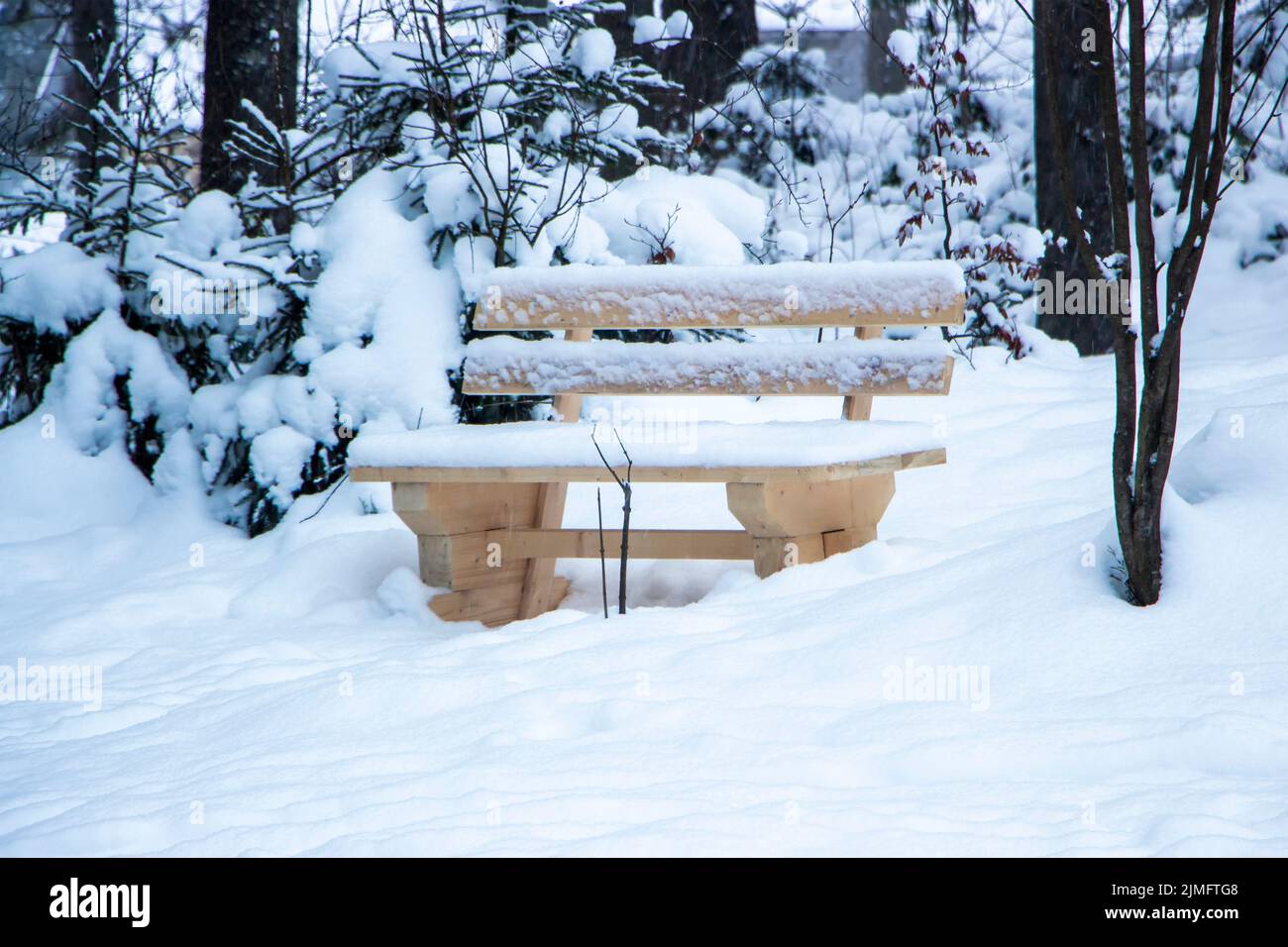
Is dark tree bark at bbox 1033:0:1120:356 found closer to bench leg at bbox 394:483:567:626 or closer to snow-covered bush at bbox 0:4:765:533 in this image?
snow-covered bush at bbox 0:4:765:533

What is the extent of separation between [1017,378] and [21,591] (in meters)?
4.21

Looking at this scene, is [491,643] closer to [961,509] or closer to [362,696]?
[362,696]

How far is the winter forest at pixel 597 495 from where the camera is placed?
188 cm

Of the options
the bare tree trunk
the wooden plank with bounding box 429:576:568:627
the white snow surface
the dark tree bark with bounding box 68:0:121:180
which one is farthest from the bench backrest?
the bare tree trunk

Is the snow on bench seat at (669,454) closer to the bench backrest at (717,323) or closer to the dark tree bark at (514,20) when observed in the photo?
the bench backrest at (717,323)

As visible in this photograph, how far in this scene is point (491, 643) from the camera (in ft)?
9.11

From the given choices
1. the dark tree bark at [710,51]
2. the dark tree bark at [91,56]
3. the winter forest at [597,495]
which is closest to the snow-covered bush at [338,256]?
the winter forest at [597,495]

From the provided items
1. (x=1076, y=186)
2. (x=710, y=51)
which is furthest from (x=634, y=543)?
(x=710, y=51)

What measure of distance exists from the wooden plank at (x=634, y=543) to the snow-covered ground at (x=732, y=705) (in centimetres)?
13

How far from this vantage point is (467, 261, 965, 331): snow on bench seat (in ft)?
10.7

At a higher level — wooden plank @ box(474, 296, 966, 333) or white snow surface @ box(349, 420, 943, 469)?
wooden plank @ box(474, 296, 966, 333)

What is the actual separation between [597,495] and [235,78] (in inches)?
127

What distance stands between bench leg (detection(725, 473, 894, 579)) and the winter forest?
0.01m

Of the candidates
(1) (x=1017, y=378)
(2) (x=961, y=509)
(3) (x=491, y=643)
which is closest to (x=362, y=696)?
(3) (x=491, y=643)
